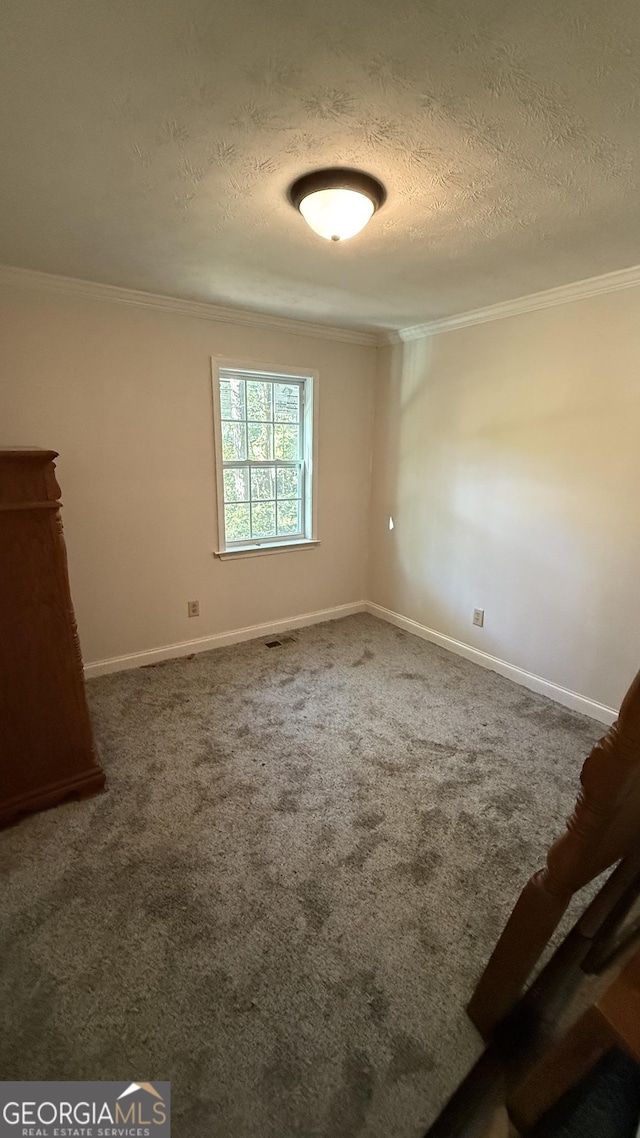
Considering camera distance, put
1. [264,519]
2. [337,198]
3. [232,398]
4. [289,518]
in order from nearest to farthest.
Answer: [337,198], [232,398], [264,519], [289,518]

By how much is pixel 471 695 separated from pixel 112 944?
214cm

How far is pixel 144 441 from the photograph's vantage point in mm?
2855

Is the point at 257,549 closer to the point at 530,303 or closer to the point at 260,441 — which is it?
the point at 260,441

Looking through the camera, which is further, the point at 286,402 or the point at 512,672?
the point at 286,402

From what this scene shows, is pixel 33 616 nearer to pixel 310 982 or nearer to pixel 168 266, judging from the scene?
pixel 310 982

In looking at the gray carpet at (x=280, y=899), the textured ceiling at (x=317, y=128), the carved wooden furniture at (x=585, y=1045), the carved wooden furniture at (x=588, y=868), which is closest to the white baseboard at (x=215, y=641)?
the gray carpet at (x=280, y=899)

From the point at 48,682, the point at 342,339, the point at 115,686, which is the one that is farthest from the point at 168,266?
the point at 115,686

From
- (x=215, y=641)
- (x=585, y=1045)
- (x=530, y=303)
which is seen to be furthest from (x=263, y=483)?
(x=585, y=1045)

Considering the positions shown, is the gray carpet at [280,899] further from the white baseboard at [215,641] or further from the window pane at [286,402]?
the window pane at [286,402]

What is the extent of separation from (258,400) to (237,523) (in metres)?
0.90

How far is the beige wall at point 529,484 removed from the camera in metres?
2.38

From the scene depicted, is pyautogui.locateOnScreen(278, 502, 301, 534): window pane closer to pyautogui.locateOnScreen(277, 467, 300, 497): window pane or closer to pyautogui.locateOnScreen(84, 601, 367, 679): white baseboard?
pyautogui.locateOnScreen(277, 467, 300, 497): window pane

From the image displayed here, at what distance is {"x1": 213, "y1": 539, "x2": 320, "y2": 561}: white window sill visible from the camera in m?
3.31

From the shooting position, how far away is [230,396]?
10.5 feet
